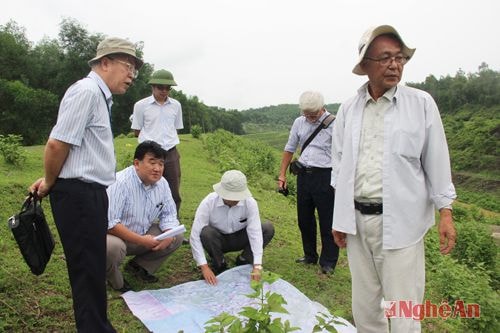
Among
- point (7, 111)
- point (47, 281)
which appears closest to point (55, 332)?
point (47, 281)

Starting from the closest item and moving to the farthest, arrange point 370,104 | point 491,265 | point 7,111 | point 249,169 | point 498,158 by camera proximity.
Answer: point 370,104 < point 491,265 < point 249,169 < point 7,111 < point 498,158

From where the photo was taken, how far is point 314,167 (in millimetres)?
4105

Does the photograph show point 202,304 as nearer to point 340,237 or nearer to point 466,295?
point 340,237

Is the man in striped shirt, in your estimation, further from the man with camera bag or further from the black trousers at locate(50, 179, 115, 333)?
the man with camera bag

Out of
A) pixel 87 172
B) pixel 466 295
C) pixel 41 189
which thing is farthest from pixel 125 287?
pixel 466 295

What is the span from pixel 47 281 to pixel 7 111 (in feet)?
85.1

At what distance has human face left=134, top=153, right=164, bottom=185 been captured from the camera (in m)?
3.46

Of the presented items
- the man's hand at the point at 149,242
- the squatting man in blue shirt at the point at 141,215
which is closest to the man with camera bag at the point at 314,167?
the squatting man in blue shirt at the point at 141,215

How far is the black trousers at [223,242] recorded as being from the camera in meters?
3.91

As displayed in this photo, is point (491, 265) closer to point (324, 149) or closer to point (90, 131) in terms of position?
point (324, 149)

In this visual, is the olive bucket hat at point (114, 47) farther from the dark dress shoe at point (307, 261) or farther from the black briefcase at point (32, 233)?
the dark dress shoe at point (307, 261)

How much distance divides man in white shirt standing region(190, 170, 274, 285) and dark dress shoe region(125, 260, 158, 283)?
460mm

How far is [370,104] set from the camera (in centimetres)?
247

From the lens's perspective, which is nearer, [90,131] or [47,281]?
[90,131]
